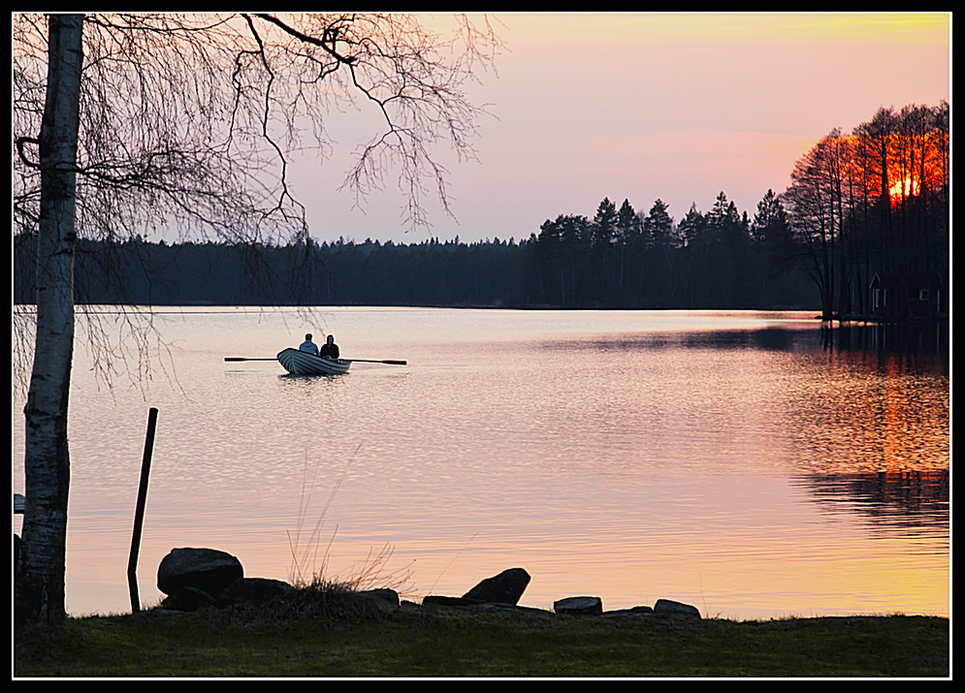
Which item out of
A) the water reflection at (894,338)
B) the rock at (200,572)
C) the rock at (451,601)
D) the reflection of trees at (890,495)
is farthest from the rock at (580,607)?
the water reflection at (894,338)

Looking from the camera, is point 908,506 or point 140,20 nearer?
point 140,20

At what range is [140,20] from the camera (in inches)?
300

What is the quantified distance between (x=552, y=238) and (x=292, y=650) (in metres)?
141

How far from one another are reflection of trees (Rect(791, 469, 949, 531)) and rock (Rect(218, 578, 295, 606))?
29.7 feet

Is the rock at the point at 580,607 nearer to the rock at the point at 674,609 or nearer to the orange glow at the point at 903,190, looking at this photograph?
the rock at the point at 674,609

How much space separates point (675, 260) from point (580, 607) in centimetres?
15614

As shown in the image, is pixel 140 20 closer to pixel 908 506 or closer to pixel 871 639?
pixel 871 639

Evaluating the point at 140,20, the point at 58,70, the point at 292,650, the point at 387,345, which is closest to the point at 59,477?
the point at 292,650

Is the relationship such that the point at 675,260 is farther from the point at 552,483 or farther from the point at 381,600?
the point at 381,600

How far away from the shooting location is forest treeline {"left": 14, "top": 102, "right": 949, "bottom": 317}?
7508 millimetres

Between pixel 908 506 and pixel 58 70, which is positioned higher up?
pixel 58 70

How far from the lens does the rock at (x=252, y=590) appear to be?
880 centimetres

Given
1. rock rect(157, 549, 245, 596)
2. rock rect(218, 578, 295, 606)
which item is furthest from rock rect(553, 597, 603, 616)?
rock rect(157, 549, 245, 596)

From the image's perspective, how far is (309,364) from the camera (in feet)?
137
